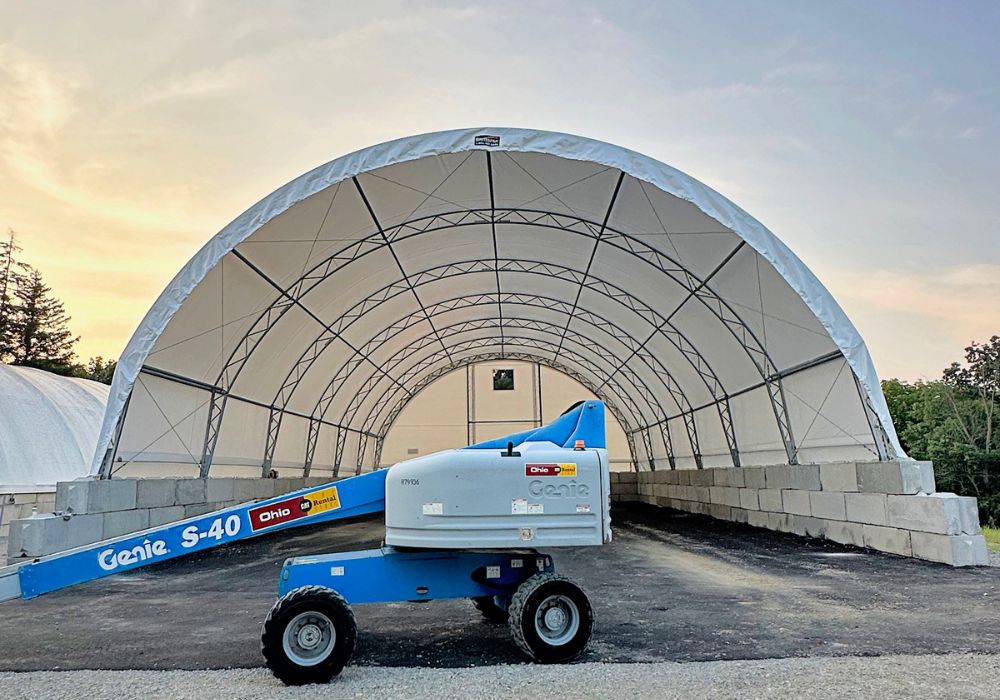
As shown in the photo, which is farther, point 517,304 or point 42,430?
point 517,304

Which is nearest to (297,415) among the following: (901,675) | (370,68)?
(370,68)

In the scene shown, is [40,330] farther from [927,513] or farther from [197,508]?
[927,513]

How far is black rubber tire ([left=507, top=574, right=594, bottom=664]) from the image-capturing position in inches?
250

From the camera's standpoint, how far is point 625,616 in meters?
8.56

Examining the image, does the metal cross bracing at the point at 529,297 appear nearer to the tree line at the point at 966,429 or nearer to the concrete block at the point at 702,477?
the concrete block at the point at 702,477

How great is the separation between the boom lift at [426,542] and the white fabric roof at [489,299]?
706 centimetres

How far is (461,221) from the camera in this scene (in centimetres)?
1675

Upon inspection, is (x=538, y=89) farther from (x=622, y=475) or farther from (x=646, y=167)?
(x=622, y=475)

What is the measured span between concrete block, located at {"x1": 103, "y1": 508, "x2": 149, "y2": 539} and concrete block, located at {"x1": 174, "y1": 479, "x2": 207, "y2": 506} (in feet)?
4.33

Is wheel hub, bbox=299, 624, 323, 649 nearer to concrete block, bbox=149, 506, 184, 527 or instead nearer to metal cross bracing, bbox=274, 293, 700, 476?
concrete block, bbox=149, 506, 184, 527

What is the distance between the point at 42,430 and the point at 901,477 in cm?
2483

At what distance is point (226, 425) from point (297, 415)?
5528mm

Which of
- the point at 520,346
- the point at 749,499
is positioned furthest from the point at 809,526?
the point at 520,346

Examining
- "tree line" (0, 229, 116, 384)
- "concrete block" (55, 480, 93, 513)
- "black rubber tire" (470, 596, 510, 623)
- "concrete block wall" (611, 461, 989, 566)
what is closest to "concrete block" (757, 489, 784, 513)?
"concrete block wall" (611, 461, 989, 566)
